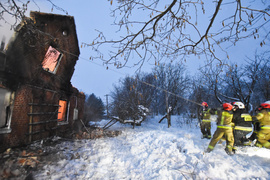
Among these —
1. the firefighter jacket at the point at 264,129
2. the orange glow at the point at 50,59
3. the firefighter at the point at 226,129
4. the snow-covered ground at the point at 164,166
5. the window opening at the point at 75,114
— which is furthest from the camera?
the window opening at the point at 75,114

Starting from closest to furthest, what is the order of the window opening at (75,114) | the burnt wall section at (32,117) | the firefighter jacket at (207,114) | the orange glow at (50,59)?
the burnt wall section at (32,117) < the orange glow at (50,59) < the firefighter jacket at (207,114) < the window opening at (75,114)

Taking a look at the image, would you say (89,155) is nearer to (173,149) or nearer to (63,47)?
(173,149)

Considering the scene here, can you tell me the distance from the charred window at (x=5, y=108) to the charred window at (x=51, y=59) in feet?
7.93

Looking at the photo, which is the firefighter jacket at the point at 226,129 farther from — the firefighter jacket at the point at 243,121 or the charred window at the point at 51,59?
the charred window at the point at 51,59

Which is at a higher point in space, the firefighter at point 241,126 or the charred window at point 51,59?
the charred window at point 51,59

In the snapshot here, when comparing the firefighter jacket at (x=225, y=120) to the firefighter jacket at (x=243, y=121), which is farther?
the firefighter jacket at (x=243, y=121)

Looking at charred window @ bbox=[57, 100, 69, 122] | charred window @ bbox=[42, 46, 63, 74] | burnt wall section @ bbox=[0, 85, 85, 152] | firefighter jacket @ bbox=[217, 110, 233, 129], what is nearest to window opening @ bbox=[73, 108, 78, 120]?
charred window @ bbox=[57, 100, 69, 122]

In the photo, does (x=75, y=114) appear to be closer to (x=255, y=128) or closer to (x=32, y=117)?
(x=32, y=117)

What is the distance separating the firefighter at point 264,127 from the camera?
4500 mm

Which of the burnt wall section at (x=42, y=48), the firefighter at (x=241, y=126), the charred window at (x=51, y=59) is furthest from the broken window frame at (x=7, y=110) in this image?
the firefighter at (x=241, y=126)

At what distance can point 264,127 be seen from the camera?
179 inches

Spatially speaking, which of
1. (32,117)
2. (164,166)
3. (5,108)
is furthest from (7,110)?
(164,166)

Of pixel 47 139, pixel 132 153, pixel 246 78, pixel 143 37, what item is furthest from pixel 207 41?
pixel 246 78

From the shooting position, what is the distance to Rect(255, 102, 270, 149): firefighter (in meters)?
4.50
